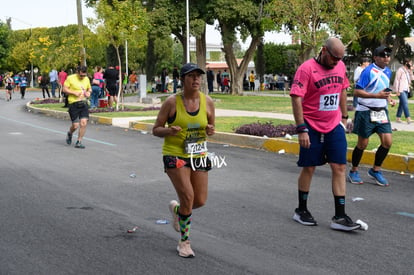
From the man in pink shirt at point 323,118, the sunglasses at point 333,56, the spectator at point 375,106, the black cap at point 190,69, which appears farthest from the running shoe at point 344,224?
the spectator at point 375,106

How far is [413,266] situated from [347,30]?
16329 mm

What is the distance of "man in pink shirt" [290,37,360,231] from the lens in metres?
5.96

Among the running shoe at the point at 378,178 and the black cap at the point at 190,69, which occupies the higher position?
the black cap at the point at 190,69

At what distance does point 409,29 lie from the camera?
42.7m

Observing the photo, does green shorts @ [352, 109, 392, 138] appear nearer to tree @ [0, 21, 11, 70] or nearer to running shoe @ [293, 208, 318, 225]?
running shoe @ [293, 208, 318, 225]

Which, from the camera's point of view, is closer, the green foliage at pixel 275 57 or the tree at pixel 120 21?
the tree at pixel 120 21

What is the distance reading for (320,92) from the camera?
604 centimetres

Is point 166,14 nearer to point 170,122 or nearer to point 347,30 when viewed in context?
point 347,30

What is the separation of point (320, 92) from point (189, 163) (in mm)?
1704

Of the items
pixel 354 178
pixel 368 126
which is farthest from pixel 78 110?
pixel 368 126

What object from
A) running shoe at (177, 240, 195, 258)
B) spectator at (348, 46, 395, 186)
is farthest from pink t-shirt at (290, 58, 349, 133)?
spectator at (348, 46, 395, 186)

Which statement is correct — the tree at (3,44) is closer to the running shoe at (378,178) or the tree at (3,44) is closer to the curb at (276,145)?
the curb at (276,145)

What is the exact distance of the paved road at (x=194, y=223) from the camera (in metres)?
4.92

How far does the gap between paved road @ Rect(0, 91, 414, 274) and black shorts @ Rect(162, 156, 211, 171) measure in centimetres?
74
